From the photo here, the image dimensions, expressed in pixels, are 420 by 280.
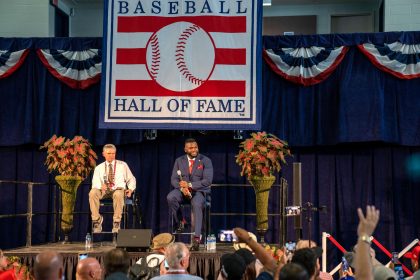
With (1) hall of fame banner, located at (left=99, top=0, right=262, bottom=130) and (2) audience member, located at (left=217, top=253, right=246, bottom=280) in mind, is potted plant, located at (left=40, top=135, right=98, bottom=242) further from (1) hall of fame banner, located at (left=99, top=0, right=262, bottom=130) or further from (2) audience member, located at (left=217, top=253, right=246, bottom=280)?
(2) audience member, located at (left=217, top=253, right=246, bottom=280)

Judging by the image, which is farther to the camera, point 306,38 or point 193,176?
point 306,38

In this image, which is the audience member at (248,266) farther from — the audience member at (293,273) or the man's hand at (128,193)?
the man's hand at (128,193)

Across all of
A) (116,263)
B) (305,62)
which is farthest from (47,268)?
(305,62)

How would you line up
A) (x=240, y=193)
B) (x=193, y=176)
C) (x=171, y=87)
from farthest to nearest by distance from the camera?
(x=240, y=193)
(x=171, y=87)
(x=193, y=176)

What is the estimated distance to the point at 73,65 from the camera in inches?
417

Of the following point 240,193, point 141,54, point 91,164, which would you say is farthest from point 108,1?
point 240,193

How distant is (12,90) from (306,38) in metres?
4.26

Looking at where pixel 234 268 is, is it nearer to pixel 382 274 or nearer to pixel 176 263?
pixel 176 263

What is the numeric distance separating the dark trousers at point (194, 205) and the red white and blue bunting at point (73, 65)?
267 centimetres

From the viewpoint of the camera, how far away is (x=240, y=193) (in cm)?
1059

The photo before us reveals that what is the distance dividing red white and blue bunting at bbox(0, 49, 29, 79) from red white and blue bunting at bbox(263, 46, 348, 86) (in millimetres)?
3485

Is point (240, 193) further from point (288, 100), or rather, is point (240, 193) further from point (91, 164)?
point (91, 164)

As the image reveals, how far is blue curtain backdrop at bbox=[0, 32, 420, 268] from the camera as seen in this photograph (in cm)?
1003

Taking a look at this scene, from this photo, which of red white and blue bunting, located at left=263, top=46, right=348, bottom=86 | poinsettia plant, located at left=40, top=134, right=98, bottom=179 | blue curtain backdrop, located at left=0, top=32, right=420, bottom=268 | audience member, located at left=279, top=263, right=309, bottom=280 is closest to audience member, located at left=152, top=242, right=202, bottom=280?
audience member, located at left=279, top=263, right=309, bottom=280
